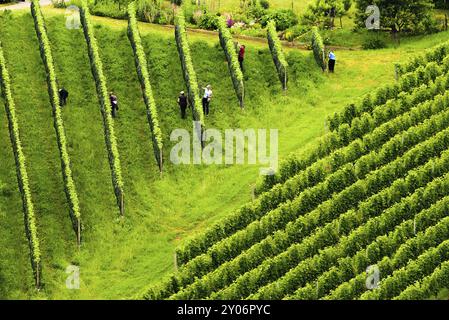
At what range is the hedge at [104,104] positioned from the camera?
93.8 meters

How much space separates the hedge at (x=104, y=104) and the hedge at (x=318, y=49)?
16.2 m

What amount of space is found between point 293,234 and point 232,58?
18846 millimetres

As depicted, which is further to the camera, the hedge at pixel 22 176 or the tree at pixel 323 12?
the tree at pixel 323 12

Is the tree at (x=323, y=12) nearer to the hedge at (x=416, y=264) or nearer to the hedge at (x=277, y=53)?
the hedge at (x=277, y=53)

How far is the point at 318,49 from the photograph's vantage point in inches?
4080

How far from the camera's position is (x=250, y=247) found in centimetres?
8856

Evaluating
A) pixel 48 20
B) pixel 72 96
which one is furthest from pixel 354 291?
pixel 48 20

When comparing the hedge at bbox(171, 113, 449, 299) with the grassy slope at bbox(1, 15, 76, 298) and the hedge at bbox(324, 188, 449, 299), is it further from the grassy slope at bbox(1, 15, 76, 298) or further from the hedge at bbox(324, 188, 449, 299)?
the grassy slope at bbox(1, 15, 76, 298)

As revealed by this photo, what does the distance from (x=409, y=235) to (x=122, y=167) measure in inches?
842

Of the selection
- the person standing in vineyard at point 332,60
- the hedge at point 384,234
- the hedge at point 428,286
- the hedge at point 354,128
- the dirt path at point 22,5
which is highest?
the dirt path at point 22,5

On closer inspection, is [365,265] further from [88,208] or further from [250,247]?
[88,208]

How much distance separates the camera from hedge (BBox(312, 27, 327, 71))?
4067 inches

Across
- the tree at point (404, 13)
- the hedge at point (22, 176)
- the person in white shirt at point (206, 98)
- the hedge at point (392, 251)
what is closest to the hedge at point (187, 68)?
the person in white shirt at point (206, 98)

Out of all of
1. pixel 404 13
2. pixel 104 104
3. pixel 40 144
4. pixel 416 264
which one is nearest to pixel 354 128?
pixel 416 264
